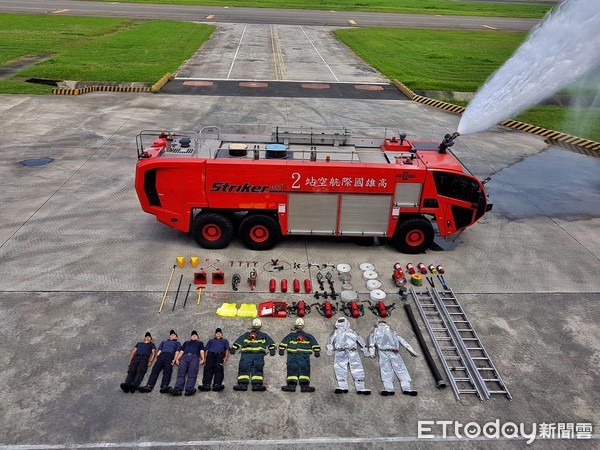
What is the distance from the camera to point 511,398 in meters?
9.05

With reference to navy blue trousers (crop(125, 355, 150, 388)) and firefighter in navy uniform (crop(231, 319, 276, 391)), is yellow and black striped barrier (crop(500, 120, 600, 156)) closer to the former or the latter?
firefighter in navy uniform (crop(231, 319, 276, 391))

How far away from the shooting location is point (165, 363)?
30.5ft

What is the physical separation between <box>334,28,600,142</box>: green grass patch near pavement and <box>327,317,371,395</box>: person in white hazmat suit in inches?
872

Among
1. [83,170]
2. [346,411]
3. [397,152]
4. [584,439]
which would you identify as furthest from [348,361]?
[83,170]

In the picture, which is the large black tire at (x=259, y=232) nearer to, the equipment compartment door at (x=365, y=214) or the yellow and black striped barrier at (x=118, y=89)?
the equipment compartment door at (x=365, y=214)

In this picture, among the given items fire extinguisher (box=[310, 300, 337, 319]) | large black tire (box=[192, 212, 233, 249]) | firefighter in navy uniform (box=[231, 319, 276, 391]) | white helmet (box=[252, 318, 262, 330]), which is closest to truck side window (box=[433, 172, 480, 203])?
fire extinguisher (box=[310, 300, 337, 319])

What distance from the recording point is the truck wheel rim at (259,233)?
13555mm

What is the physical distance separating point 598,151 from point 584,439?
64.5 feet

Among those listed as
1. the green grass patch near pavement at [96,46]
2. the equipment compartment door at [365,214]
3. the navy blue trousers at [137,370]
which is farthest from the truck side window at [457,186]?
the green grass patch near pavement at [96,46]

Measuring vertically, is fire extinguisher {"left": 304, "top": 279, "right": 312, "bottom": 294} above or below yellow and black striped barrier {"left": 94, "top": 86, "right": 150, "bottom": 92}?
above

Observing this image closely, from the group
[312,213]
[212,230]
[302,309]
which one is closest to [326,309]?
[302,309]

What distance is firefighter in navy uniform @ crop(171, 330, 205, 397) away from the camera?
886 cm

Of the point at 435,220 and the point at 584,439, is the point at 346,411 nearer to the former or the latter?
the point at 584,439

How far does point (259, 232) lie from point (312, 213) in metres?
1.70
